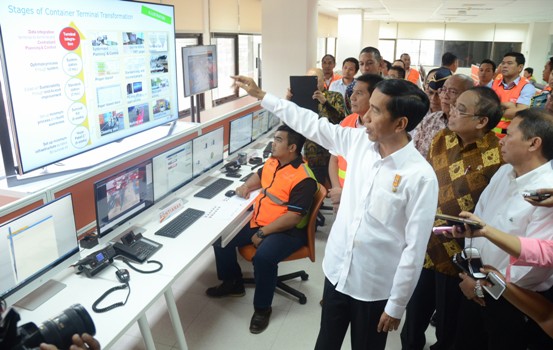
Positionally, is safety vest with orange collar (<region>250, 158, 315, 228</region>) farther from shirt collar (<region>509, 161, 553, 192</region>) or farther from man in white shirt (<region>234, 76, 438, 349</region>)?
shirt collar (<region>509, 161, 553, 192</region>)

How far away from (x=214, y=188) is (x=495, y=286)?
195 cm

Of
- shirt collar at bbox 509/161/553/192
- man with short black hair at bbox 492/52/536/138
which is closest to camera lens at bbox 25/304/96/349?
shirt collar at bbox 509/161/553/192

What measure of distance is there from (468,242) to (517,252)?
0.41 metres

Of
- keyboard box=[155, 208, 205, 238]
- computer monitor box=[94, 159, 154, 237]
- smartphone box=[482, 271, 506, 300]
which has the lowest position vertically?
keyboard box=[155, 208, 205, 238]

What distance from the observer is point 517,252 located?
1.33m

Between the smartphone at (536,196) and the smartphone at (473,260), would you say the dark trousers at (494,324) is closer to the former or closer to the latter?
the smartphone at (473,260)

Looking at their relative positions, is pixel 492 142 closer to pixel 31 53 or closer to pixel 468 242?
pixel 468 242

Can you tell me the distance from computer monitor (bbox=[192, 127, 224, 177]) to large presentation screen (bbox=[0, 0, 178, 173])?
575mm

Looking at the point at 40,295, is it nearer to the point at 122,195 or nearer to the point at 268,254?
the point at 122,195

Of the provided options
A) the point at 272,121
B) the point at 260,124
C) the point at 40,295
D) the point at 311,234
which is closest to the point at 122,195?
the point at 40,295

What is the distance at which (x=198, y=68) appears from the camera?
304 cm

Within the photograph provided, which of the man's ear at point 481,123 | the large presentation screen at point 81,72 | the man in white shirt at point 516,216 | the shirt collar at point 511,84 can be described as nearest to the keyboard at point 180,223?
the large presentation screen at point 81,72

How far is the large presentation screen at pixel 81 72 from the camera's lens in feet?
6.61

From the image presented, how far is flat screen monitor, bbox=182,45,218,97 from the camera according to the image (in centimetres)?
290
